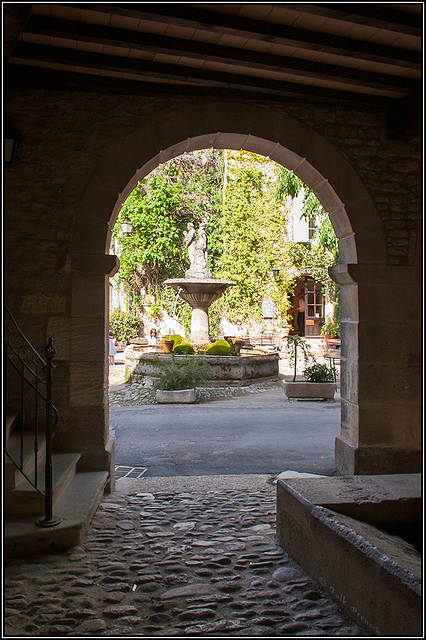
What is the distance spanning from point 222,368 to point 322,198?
5.80m

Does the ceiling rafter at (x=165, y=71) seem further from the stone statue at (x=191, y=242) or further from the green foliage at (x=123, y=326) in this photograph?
the green foliage at (x=123, y=326)

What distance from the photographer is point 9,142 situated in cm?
388

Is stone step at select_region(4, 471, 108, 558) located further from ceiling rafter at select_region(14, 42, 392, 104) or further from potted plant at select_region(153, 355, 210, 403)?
potted plant at select_region(153, 355, 210, 403)

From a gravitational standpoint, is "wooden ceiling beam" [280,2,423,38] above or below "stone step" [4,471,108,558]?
above

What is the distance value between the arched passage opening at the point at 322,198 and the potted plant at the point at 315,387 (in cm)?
382

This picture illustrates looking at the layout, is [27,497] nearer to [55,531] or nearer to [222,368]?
[55,531]

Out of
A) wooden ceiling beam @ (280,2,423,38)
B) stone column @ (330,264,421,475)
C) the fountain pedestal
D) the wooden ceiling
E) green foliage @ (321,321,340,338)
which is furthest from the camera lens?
green foliage @ (321,321,340,338)

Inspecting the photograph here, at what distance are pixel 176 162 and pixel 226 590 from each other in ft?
54.0

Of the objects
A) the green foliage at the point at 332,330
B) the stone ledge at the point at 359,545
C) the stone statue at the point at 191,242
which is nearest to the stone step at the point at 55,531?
the stone ledge at the point at 359,545

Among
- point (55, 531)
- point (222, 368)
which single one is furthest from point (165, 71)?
point (222, 368)

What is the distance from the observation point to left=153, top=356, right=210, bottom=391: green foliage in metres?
8.90

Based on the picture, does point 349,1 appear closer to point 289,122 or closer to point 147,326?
point 289,122

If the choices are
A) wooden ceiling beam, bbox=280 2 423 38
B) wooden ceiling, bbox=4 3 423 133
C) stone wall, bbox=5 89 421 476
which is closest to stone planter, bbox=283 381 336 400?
stone wall, bbox=5 89 421 476

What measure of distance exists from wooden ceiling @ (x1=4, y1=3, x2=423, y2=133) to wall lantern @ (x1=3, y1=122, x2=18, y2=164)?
1.16 feet
